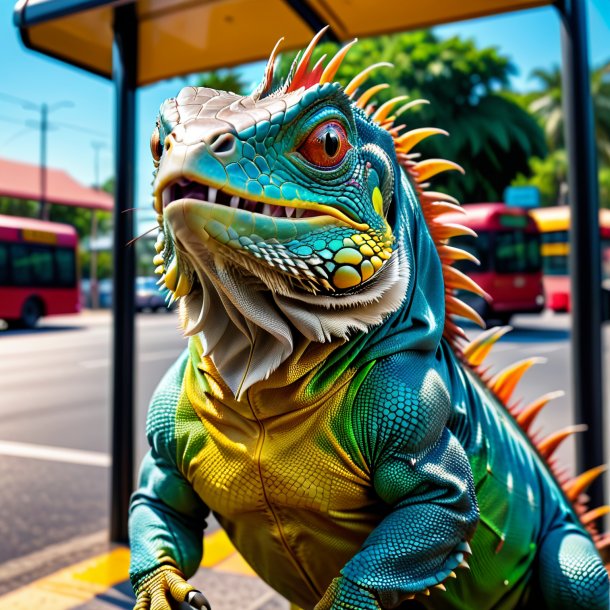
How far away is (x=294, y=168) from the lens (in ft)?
3.31

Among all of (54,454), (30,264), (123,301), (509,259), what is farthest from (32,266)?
(509,259)

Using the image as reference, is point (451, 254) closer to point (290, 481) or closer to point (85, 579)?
point (290, 481)

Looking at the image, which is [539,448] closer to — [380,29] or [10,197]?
[380,29]

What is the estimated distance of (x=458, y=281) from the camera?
1.42 m

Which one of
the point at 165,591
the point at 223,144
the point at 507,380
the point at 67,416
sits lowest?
the point at 67,416

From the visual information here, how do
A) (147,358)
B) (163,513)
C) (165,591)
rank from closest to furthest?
(165,591), (163,513), (147,358)

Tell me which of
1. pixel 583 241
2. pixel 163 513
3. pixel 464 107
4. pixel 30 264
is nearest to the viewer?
pixel 163 513

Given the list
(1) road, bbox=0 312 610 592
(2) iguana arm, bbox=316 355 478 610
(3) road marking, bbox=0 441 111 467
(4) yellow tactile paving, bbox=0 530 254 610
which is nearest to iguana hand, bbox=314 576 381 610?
(2) iguana arm, bbox=316 355 478 610

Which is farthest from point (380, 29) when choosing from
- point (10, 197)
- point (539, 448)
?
point (10, 197)

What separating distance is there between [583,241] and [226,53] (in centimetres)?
177

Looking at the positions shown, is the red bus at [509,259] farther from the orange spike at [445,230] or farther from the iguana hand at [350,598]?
the iguana hand at [350,598]

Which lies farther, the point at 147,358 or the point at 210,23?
the point at 147,358

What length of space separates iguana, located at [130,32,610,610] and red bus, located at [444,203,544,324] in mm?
3158

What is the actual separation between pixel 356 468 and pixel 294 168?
1.66 feet
